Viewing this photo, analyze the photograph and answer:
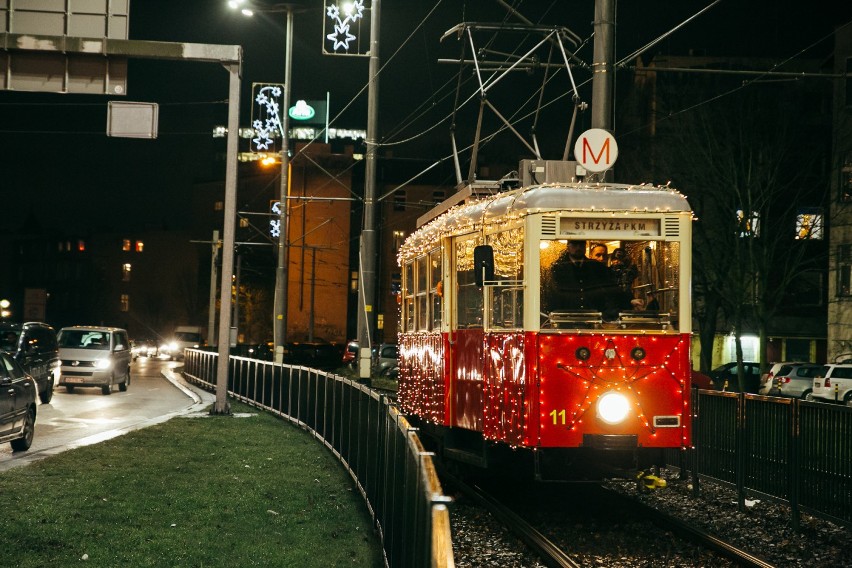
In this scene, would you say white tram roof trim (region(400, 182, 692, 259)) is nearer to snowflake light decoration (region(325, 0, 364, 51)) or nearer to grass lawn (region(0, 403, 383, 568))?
grass lawn (region(0, 403, 383, 568))

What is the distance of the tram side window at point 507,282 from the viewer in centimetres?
1134

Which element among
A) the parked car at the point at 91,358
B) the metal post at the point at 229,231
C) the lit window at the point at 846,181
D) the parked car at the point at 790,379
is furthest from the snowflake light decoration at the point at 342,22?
the lit window at the point at 846,181

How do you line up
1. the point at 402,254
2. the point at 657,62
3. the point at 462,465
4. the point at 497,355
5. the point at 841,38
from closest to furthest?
the point at 497,355 → the point at 462,465 → the point at 402,254 → the point at 841,38 → the point at 657,62

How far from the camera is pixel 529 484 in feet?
48.0

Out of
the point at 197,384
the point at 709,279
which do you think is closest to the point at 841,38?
the point at 709,279

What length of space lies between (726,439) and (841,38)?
38.4 meters

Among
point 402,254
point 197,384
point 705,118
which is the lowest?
point 197,384

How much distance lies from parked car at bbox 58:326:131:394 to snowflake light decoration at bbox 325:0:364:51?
34.9 feet

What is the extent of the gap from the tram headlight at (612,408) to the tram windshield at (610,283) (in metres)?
0.73

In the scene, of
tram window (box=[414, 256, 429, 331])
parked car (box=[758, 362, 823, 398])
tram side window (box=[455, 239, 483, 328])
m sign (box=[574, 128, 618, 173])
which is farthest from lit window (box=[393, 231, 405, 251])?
tram side window (box=[455, 239, 483, 328])

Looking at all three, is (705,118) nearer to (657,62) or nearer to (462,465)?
(657,62)

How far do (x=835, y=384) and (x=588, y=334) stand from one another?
90.3 ft

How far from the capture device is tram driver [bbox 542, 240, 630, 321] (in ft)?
36.6

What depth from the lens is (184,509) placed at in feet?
36.0
